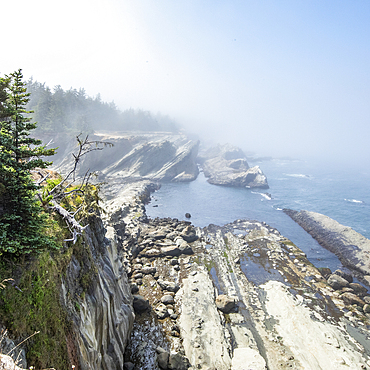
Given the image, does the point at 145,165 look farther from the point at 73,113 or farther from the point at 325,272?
the point at 325,272

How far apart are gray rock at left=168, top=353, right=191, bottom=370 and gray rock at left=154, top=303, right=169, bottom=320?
4.58 meters

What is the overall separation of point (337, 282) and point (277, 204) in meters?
39.4

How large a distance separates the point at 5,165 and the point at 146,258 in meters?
27.0

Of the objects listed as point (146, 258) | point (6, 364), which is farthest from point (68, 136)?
point (6, 364)

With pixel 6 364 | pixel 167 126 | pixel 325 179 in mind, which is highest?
pixel 167 126

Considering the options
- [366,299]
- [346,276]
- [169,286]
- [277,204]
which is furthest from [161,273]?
[277,204]

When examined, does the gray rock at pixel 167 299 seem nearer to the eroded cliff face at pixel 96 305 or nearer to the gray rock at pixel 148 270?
the eroded cliff face at pixel 96 305

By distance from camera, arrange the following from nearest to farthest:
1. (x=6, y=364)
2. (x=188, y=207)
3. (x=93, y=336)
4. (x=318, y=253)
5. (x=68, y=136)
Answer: (x=6, y=364) → (x=93, y=336) → (x=318, y=253) → (x=188, y=207) → (x=68, y=136)

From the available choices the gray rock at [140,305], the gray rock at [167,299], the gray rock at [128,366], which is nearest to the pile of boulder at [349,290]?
the gray rock at [167,299]

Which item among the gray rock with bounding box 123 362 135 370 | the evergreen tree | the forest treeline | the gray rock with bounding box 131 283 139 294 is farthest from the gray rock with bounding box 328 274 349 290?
the forest treeline

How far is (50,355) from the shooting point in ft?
25.2

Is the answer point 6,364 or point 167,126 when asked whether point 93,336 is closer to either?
point 6,364

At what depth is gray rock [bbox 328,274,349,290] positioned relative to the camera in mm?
29344

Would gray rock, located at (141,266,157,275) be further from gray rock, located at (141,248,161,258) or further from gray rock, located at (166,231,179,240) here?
gray rock, located at (166,231,179,240)
